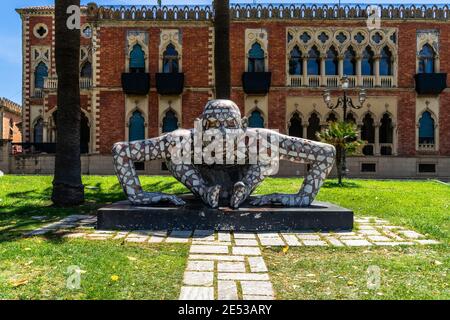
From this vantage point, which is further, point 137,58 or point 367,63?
point 367,63

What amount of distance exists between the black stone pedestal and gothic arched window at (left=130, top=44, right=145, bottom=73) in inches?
831

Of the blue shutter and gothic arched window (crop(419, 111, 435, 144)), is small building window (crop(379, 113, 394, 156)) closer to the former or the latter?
gothic arched window (crop(419, 111, 435, 144))

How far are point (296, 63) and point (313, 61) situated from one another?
114 centimetres

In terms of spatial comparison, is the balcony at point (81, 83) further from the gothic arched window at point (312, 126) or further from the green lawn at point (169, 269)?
the green lawn at point (169, 269)

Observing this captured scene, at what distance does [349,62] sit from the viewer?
27.1 m

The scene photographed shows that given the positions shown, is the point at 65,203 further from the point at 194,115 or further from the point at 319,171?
the point at 194,115

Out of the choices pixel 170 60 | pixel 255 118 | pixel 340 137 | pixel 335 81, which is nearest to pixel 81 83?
pixel 170 60

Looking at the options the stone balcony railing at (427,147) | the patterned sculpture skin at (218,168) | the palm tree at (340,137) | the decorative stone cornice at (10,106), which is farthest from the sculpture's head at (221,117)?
the decorative stone cornice at (10,106)

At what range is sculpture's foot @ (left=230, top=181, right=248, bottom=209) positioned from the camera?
698 cm

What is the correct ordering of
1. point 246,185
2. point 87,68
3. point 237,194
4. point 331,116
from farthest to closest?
point 87,68 < point 331,116 < point 246,185 < point 237,194

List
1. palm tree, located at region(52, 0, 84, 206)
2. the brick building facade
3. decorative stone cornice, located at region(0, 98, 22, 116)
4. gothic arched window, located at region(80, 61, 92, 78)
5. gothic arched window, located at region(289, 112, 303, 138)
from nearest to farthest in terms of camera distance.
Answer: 1. palm tree, located at region(52, 0, 84, 206)
2. the brick building facade
3. gothic arched window, located at region(289, 112, 303, 138)
4. gothic arched window, located at region(80, 61, 92, 78)
5. decorative stone cornice, located at region(0, 98, 22, 116)

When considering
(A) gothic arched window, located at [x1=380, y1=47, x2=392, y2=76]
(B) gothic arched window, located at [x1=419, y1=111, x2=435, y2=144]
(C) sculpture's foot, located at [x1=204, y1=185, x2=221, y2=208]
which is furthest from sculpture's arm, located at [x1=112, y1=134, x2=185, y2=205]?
(B) gothic arched window, located at [x1=419, y1=111, x2=435, y2=144]

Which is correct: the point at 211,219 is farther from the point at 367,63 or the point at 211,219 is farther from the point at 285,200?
the point at 367,63
